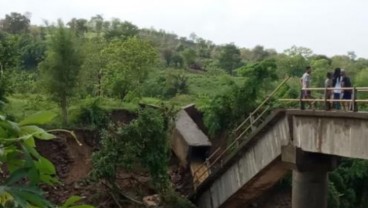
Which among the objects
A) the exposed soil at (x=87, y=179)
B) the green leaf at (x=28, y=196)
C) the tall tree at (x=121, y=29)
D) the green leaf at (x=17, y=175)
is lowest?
the exposed soil at (x=87, y=179)

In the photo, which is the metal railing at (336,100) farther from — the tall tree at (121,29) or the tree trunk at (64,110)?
the tall tree at (121,29)

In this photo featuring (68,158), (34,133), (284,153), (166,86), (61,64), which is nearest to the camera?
(34,133)

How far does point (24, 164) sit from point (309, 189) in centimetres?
1344

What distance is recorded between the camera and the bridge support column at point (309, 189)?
47.4 feet

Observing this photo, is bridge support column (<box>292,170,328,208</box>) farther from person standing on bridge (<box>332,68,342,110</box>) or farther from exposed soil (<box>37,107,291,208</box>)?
exposed soil (<box>37,107,291,208</box>)

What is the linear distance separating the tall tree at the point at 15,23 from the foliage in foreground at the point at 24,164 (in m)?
48.8

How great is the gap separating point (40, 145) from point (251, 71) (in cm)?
798

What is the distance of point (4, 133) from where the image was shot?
5.58 ft

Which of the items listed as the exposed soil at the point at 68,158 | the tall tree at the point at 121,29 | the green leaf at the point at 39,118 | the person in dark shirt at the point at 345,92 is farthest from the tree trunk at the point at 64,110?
the tall tree at the point at 121,29

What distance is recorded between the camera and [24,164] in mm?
1644

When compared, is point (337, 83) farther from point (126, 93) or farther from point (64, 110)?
point (126, 93)

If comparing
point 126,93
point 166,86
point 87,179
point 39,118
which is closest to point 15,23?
point 166,86

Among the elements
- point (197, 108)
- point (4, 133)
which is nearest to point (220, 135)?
point (197, 108)

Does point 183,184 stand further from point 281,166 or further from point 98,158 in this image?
point 281,166
